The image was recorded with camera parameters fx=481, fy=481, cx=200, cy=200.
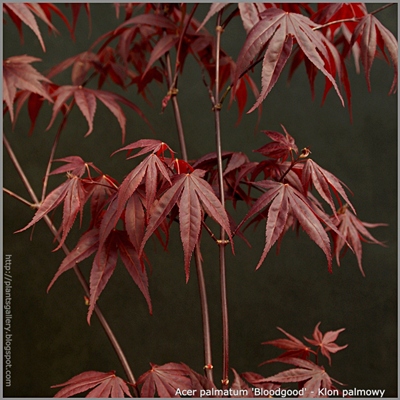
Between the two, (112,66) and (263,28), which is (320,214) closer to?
(263,28)

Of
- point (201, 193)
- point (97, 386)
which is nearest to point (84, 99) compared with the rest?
point (201, 193)

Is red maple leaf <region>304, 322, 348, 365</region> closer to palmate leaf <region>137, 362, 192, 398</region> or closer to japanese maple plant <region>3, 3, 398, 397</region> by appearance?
japanese maple plant <region>3, 3, 398, 397</region>

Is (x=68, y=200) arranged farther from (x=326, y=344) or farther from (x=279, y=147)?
(x=326, y=344)

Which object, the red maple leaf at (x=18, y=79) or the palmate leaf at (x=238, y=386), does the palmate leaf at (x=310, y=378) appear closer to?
the palmate leaf at (x=238, y=386)

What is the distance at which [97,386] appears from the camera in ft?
2.39

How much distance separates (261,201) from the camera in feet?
2.28

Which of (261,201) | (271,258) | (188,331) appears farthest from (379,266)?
(261,201)

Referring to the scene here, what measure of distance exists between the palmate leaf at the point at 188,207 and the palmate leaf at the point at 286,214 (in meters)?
0.05

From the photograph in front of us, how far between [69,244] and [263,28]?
4.22 feet

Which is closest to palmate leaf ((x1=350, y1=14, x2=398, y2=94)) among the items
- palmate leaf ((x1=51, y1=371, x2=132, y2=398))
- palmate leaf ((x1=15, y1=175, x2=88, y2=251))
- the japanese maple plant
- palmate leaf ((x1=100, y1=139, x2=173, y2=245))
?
the japanese maple plant

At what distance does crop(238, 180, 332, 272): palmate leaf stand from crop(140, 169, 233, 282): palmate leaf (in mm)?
47

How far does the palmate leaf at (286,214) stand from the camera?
654 millimetres

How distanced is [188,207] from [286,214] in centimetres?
14

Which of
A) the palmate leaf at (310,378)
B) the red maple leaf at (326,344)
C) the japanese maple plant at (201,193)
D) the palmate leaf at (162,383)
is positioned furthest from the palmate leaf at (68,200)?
the red maple leaf at (326,344)
